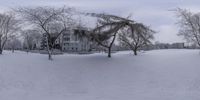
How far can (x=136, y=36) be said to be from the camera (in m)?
24.6

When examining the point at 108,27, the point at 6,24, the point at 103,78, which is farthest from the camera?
the point at 6,24

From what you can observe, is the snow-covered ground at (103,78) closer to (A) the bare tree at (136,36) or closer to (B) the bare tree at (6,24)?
(A) the bare tree at (136,36)

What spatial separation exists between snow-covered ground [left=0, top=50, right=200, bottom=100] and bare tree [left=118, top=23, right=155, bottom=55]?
69.2 inches

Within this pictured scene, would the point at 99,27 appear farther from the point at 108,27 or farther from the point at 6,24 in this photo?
the point at 6,24

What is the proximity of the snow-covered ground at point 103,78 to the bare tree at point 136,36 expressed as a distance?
69.2 inches

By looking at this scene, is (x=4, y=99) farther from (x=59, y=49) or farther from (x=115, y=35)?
(x=59, y=49)

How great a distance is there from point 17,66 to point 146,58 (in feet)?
31.1

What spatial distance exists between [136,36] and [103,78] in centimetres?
708

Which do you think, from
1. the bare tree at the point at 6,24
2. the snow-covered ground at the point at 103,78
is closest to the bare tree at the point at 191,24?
the snow-covered ground at the point at 103,78

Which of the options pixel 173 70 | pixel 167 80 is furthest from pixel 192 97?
pixel 173 70

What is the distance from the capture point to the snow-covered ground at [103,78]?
15.0 m

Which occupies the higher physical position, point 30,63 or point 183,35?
point 183,35

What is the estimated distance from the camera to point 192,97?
1398 cm

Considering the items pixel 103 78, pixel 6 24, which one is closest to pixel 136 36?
pixel 103 78
